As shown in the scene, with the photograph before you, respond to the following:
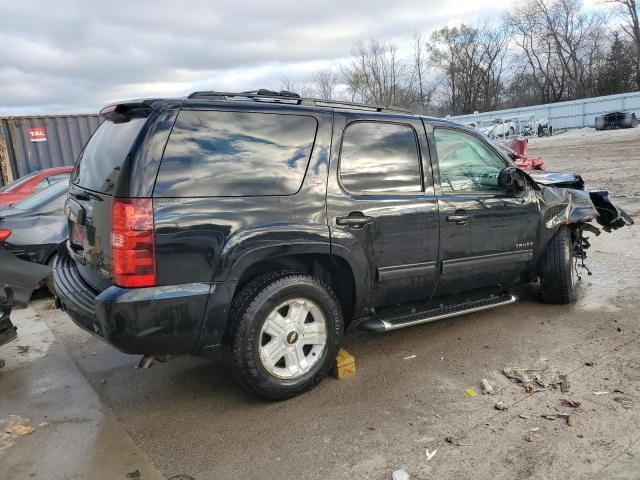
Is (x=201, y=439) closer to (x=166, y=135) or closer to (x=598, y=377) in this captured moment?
(x=166, y=135)

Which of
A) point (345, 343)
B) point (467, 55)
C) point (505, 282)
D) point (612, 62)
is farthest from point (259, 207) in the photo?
point (467, 55)

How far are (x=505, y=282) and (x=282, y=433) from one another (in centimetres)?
253

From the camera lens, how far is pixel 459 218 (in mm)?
4172

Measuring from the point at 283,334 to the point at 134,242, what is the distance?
3.69 ft

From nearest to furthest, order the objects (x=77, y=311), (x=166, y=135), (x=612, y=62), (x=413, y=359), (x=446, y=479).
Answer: (x=446, y=479), (x=166, y=135), (x=77, y=311), (x=413, y=359), (x=612, y=62)

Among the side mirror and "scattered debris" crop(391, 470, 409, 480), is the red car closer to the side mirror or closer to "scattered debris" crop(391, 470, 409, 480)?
the side mirror

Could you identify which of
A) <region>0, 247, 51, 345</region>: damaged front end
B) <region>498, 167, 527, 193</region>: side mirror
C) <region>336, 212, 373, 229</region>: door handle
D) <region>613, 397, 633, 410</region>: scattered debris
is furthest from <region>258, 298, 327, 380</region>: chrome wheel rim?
<region>0, 247, 51, 345</region>: damaged front end

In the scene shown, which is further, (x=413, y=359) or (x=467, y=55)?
(x=467, y=55)

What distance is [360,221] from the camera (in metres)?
3.66

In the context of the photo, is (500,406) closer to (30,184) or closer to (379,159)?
(379,159)

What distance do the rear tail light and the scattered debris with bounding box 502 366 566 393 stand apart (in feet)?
8.36

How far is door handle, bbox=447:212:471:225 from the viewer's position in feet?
13.5

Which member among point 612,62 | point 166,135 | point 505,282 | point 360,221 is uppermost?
point 612,62

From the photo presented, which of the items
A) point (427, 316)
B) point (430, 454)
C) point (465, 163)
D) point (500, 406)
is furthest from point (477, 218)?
point (430, 454)
